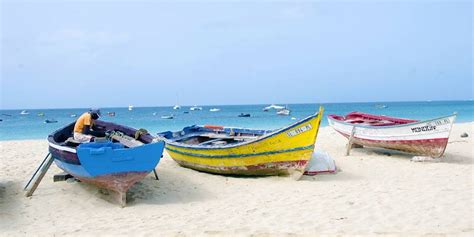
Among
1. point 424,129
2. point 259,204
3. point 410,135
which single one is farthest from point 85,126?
point 424,129

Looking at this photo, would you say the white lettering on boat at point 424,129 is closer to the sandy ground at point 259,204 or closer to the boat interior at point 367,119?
the sandy ground at point 259,204

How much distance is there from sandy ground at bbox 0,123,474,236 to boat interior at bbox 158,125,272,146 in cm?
145

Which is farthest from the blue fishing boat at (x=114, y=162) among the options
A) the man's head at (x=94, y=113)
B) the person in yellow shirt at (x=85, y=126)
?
the man's head at (x=94, y=113)

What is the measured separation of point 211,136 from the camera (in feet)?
39.6

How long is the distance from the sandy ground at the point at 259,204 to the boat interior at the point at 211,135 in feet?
4.75

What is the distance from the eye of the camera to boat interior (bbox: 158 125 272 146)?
1143 centimetres

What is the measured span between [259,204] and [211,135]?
5033mm

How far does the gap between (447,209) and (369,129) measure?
19.6 ft

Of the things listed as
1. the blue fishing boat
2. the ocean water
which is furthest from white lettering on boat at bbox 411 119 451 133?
the ocean water

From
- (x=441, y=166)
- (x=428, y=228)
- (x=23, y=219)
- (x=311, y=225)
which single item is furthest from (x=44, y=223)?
(x=441, y=166)

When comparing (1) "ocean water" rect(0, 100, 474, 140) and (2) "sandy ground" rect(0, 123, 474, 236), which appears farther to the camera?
(1) "ocean water" rect(0, 100, 474, 140)

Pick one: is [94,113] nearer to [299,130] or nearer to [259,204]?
[259,204]

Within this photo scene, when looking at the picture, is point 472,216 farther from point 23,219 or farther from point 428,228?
point 23,219

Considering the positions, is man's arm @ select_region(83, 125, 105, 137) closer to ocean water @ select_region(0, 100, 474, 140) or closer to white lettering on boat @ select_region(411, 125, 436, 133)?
white lettering on boat @ select_region(411, 125, 436, 133)
